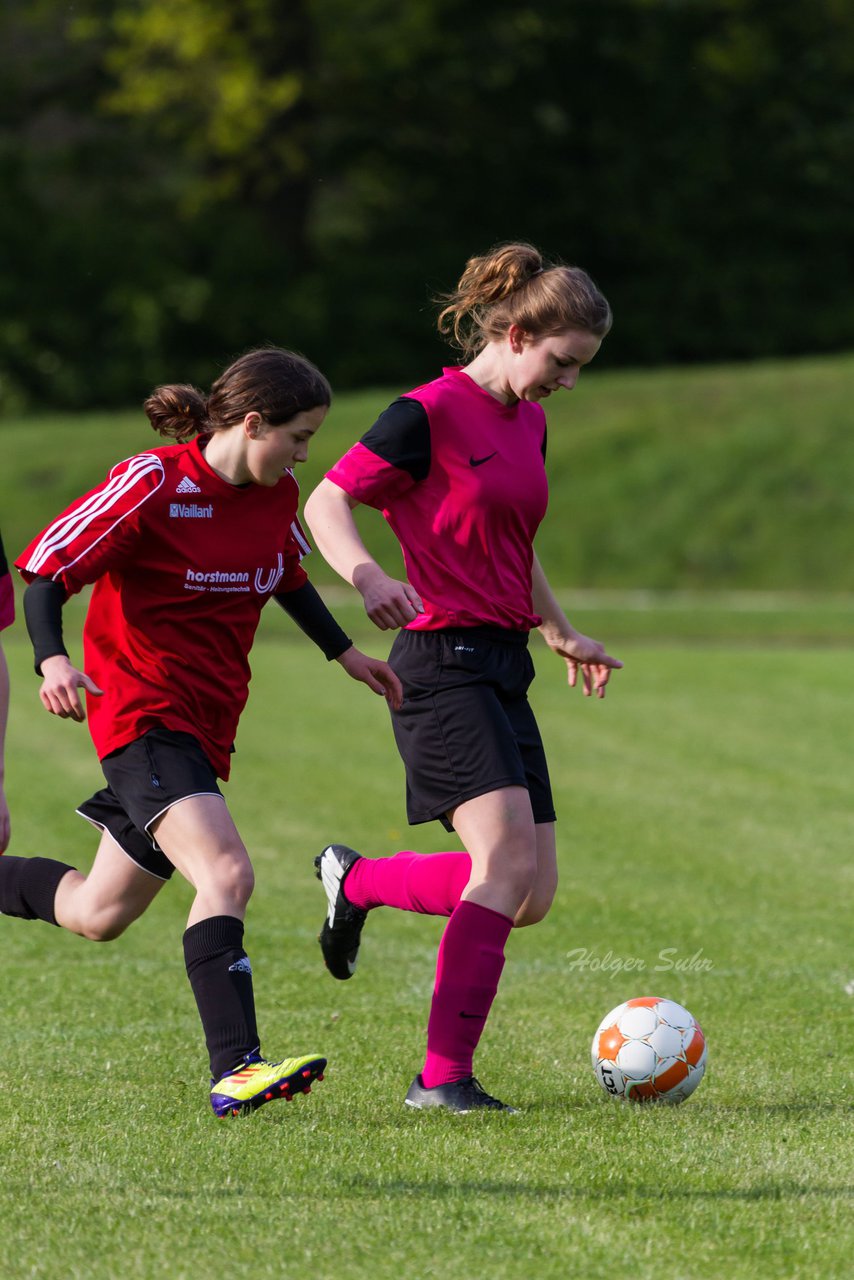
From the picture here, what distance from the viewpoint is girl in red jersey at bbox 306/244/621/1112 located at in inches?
180

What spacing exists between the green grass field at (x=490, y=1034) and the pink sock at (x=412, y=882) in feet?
1.40

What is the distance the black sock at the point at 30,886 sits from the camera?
199 inches

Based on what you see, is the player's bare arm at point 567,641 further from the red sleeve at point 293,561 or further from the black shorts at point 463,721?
the red sleeve at point 293,561

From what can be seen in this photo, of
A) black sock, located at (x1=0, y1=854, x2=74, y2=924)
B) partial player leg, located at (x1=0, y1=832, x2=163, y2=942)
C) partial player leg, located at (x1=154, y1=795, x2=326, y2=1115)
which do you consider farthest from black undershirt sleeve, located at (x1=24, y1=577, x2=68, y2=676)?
black sock, located at (x1=0, y1=854, x2=74, y2=924)

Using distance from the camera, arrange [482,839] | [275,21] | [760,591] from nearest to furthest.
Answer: [482,839] → [760,591] → [275,21]

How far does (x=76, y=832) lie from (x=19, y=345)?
99.4 ft

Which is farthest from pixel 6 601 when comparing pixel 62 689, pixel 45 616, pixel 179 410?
pixel 179 410

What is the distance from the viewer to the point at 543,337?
4668 millimetres

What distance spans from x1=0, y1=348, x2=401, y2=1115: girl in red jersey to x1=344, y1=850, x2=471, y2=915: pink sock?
0.61 metres

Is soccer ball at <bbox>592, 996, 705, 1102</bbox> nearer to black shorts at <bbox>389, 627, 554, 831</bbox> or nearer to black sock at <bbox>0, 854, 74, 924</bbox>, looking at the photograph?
black shorts at <bbox>389, 627, 554, 831</bbox>

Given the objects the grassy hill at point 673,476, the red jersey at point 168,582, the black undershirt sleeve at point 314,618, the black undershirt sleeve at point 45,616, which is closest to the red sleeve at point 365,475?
the red jersey at point 168,582

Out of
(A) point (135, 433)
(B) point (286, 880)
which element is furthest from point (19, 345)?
(B) point (286, 880)

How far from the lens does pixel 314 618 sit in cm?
513

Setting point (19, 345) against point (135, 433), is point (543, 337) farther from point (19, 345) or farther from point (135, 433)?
point (19, 345)
